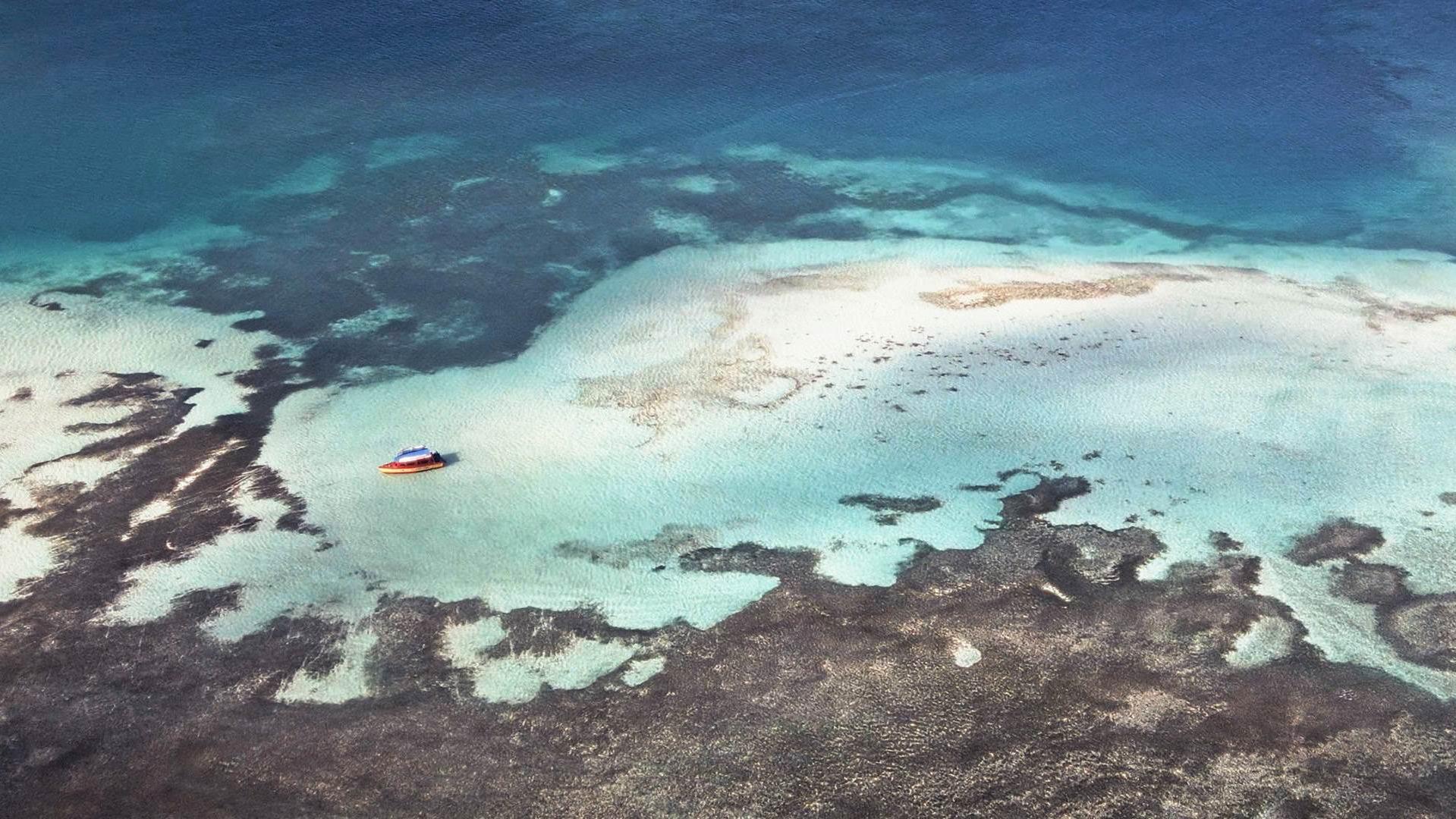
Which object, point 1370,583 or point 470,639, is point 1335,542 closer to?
point 1370,583

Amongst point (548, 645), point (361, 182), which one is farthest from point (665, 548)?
point (361, 182)

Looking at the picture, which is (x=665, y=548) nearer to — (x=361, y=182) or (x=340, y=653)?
(x=340, y=653)

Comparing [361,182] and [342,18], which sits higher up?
[342,18]

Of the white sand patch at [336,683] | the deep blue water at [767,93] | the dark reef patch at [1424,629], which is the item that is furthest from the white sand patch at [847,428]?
the deep blue water at [767,93]

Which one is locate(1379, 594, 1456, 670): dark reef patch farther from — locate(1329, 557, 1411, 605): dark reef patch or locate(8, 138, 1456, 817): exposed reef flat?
locate(1329, 557, 1411, 605): dark reef patch

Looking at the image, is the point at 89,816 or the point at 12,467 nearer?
the point at 89,816

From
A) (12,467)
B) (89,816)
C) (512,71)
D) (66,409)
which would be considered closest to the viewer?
(89,816)
